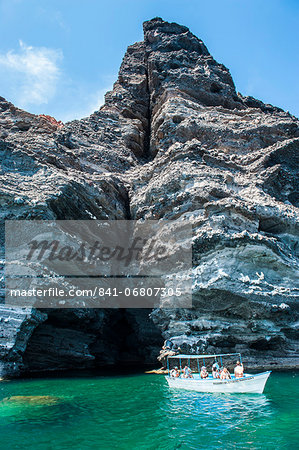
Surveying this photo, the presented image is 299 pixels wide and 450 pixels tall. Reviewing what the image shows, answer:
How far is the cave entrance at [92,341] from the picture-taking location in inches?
997

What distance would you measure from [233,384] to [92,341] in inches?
597

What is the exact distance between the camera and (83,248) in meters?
28.3

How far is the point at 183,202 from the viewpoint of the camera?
28.9 meters

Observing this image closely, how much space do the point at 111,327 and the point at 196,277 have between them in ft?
43.8

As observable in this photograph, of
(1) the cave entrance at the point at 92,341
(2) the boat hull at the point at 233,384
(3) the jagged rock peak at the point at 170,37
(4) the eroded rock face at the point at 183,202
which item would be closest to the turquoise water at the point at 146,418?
(2) the boat hull at the point at 233,384

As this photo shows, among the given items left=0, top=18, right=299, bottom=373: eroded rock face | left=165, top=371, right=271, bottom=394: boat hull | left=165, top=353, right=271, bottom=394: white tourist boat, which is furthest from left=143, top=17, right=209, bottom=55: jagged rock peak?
left=165, top=371, right=271, bottom=394: boat hull

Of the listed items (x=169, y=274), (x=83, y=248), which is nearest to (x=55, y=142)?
(x=83, y=248)

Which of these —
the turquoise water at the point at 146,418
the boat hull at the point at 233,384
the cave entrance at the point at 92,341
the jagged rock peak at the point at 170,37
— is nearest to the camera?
the turquoise water at the point at 146,418

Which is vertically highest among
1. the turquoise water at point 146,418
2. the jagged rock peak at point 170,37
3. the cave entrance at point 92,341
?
the jagged rock peak at point 170,37

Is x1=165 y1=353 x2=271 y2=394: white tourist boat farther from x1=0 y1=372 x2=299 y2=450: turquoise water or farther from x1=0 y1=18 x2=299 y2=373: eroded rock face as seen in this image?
x1=0 y1=18 x2=299 y2=373: eroded rock face

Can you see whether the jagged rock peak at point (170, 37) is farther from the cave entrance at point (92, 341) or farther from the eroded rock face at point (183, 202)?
the cave entrance at point (92, 341)

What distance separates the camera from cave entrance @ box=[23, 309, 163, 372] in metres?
25.3

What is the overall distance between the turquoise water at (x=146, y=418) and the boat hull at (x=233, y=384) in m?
0.41

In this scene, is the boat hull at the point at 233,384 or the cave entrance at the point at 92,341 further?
the cave entrance at the point at 92,341
